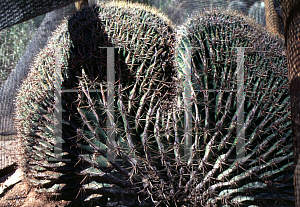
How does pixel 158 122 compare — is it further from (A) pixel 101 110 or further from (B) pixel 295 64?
(B) pixel 295 64

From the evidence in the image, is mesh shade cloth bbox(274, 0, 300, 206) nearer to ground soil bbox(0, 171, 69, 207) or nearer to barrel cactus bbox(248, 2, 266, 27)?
ground soil bbox(0, 171, 69, 207)

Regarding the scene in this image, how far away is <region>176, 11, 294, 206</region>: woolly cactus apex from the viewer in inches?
74.7

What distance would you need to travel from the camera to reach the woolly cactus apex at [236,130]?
1.90 m

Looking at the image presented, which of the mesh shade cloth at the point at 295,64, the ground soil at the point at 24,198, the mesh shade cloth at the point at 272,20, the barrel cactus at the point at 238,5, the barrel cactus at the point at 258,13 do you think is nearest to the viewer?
the mesh shade cloth at the point at 295,64

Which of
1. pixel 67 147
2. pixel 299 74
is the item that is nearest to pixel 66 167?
pixel 67 147

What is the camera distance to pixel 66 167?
2090 millimetres

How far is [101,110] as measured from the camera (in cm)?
207

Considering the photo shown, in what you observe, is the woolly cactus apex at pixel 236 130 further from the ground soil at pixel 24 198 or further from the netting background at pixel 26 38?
the netting background at pixel 26 38

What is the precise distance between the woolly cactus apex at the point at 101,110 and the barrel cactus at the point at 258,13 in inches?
168

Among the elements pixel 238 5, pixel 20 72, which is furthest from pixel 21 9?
pixel 238 5

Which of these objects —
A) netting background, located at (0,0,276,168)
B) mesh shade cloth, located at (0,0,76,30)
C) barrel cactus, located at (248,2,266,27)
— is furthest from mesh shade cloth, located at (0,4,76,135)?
barrel cactus, located at (248,2,266,27)

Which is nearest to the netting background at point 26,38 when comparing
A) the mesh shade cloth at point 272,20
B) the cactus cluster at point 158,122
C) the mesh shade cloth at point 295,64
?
the mesh shade cloth at point 272,20

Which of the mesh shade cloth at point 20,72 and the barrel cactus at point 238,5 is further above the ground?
the barrel cactus at point 238,5


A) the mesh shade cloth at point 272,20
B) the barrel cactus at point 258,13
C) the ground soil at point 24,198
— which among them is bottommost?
the ground soil at point 24,198
